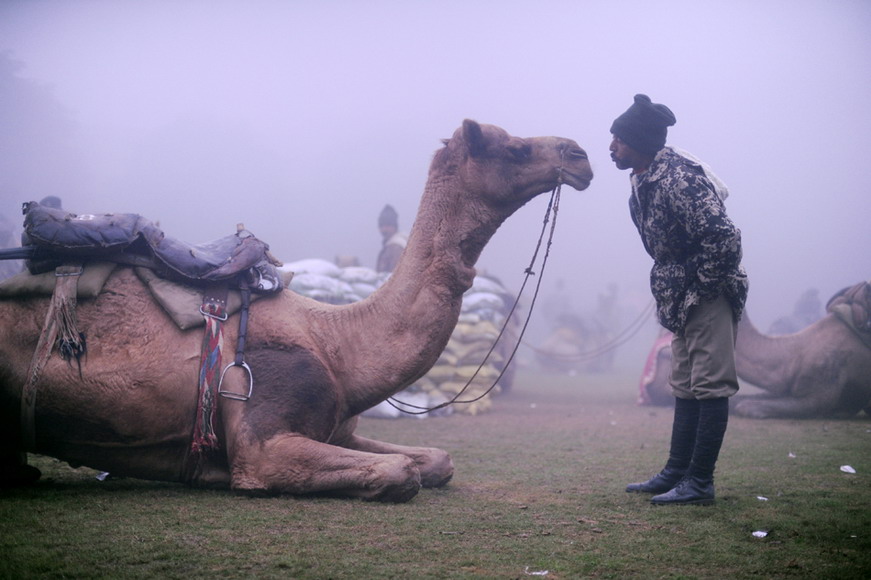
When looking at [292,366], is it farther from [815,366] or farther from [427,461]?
[815,366]

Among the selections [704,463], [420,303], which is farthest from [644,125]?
[704,463]

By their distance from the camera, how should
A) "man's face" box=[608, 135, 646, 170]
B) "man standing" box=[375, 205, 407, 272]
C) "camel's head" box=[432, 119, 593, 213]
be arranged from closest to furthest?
"camel's head" box=[432, 119, 593, 213], "man's face" box=[608, 135, 646, 170], "man standing" box=[375, 205, 407, 272]

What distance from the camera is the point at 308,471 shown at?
336 cm

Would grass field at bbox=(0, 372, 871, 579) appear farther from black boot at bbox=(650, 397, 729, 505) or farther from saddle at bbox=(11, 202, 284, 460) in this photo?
saddle at bbox=(11, 202, 284, 460)

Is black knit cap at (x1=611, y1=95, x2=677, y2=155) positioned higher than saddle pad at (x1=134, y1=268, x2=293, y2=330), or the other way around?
black knit cap at (x1=611, y1=95, x2=677, y2=155)

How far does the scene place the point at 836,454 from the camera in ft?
17.4

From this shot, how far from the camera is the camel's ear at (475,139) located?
3836mm

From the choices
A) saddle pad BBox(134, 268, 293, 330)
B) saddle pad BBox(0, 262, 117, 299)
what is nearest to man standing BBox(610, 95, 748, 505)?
saddle pad BBox(134, 268, 293, 330)

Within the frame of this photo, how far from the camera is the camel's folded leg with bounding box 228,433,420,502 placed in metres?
3.36

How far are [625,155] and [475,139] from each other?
0.87 metres

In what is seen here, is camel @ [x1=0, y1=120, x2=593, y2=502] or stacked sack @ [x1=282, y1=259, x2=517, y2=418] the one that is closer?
camel @ [x1=0, y1=120, x2=593, y2=502]

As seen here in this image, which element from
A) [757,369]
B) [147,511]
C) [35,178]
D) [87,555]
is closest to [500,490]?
[147,511]

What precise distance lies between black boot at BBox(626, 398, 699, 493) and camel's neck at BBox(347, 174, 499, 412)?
142 cm

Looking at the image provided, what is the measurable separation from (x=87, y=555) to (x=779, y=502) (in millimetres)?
3231
